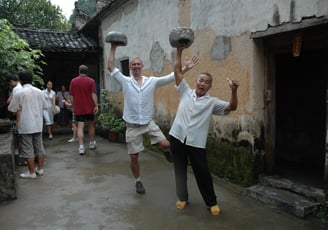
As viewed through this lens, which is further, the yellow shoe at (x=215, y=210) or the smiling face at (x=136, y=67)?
the smiling face at (x=136, y=67)

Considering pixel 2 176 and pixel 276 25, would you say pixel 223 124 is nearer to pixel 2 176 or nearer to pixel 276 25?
pixel 276 25

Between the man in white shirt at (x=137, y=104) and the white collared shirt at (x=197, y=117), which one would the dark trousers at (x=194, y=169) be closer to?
the white collared shirt at (x=197, y=117)

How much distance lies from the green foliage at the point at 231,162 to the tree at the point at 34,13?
62.6ft

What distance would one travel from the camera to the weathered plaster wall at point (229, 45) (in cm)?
427

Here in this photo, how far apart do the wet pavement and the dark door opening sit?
1.96 meters

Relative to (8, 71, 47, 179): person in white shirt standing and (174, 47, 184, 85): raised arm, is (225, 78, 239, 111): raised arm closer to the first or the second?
(174, 47, 184, 85): raised arm

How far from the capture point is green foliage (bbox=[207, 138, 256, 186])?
15.3ft

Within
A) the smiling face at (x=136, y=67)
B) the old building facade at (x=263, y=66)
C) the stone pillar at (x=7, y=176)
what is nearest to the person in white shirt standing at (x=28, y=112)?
the stone pillar at (x=7, y=176)

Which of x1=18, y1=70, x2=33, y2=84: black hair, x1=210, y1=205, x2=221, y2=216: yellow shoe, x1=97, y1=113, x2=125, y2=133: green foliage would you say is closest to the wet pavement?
x1=210, y1=205, x2=221, y2=216: yellow shoe

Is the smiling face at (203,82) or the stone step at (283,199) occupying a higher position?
the smiling face at (203,82)

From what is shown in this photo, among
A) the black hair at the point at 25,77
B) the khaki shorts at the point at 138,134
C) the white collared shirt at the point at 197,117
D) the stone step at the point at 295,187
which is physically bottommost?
the stone step at the point at 295,187

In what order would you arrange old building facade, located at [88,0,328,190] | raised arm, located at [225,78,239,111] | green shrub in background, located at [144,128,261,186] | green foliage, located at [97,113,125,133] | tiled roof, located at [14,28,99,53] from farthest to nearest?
1. tiled roof, located at [14,28,99,53]
2. green foliage, located at [97,113,125,133]
3. green shrub in background, located at [144,128,261,186]
4. old building facade, located at [88,0,328,190]
5. raised arm, located at [225,78,239,111]

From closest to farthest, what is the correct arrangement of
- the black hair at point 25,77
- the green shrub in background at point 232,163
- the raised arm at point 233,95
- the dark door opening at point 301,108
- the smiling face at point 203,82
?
the raised arm at point 233,95 → the smiling face at point 203,82 → the green shrub in background at point 232,163 → the black hair at point 25,77 → the dark door opening at point 301,108

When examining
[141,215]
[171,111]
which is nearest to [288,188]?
[141,215]
